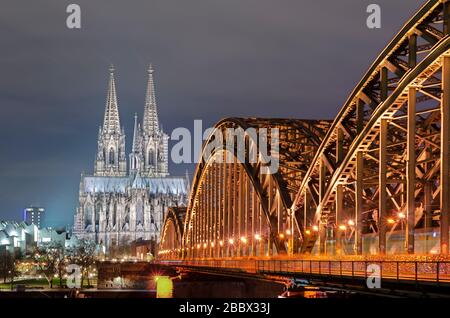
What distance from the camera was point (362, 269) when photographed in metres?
40.4

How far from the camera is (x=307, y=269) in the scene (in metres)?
49.7

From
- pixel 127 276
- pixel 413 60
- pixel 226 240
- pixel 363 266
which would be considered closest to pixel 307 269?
pixel 363 266

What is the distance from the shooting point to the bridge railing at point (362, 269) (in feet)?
108

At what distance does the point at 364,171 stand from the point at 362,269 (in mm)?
17862

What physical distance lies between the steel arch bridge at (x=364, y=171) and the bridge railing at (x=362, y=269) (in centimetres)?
177

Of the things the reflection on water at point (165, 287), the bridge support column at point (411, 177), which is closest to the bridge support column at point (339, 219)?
the bridge support column at point (411, 177)

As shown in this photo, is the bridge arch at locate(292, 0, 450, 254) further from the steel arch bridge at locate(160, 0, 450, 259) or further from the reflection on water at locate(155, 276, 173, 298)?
the reflection on water at locate(155, 276, 173, 298)

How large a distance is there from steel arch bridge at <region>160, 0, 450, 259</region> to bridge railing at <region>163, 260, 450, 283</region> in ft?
5.82

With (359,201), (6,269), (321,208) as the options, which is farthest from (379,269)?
(6,269)

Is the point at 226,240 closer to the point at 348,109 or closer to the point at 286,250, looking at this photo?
the point at 286,250

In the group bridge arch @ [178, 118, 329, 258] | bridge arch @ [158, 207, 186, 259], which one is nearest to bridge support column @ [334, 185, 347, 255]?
bridge arch @ [178, 118, 329, 258]

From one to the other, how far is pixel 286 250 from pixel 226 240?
3011cm
